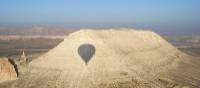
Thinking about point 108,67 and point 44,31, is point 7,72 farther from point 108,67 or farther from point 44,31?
point 44,31

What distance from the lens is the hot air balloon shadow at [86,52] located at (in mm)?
35156

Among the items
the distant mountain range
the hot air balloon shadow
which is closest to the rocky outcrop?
the hot air balloon shadow

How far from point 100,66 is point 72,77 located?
309cm

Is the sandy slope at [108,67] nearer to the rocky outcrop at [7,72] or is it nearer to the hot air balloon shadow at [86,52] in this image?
the hot air balloon shadow at [86,52]

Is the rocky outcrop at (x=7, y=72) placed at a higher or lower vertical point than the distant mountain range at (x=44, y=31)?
lower

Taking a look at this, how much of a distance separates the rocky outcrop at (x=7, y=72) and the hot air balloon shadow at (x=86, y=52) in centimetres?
699

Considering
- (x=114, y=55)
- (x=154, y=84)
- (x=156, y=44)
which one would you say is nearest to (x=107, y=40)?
(x=114, y=55)

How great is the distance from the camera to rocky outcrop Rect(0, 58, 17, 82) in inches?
1377

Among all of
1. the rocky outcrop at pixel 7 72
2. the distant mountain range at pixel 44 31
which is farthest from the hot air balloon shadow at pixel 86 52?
the distant mountain range at pixel 44 31

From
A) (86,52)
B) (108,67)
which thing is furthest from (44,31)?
(108,67)

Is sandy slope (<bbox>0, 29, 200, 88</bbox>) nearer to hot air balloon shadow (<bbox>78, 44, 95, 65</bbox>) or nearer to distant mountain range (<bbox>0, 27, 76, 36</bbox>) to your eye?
hot air balloon shadow (<bbox>78, 44, 95, 65</bbox>)

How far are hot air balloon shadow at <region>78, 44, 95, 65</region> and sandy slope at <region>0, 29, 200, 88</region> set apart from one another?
35 cm

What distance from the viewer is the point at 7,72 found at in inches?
1407

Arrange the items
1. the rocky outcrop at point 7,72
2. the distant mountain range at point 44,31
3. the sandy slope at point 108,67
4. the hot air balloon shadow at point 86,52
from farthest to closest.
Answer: the distant mountain range at point 44,31 → the hot air balloon shadow at point 86,52 → the rocky outcrop at point 7,72 → the sandy slope at point 108,67
